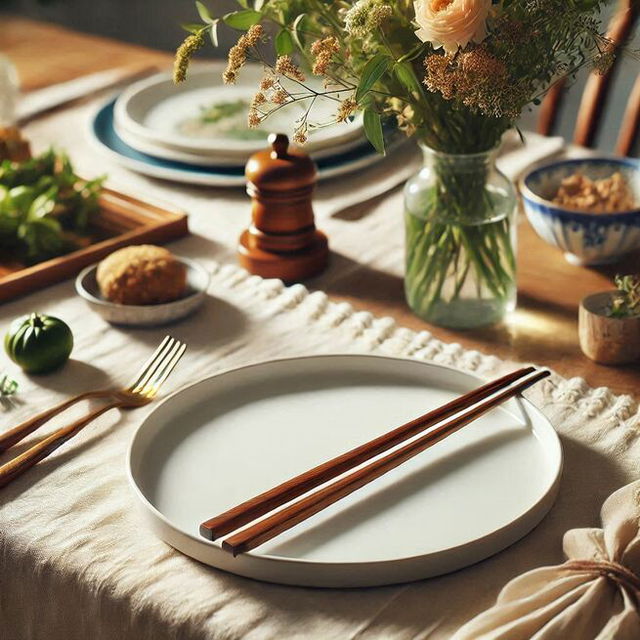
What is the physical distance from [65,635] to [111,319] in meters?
0.40

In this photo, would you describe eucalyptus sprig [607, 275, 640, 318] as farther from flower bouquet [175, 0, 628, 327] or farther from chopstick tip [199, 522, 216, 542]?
chopstick tip [199, 522, 216, 542]

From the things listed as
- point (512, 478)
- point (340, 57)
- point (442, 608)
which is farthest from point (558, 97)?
point (442, 608)

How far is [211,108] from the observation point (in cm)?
156

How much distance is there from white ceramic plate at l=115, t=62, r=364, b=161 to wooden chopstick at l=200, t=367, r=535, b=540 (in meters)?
0.56

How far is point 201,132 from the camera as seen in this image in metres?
1.49

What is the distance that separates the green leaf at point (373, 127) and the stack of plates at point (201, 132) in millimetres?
387

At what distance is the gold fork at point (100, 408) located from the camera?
2.69 ft

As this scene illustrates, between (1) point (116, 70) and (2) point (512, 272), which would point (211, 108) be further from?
(2) point (512, 272)

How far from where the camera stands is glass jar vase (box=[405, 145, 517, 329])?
101 cm

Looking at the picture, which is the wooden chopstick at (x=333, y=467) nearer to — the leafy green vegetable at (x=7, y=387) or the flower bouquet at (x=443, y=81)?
the flower bouquet at (x=443, y=81)

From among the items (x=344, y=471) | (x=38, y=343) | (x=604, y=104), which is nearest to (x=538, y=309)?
(x=344, y=471)

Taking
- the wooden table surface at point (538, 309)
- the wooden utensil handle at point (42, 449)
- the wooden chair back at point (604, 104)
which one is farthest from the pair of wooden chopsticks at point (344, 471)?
the wooden chair back at point (604, 104)

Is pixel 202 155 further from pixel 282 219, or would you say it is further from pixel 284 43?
pixel 284 43

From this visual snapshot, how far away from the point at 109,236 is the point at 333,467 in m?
0.63
